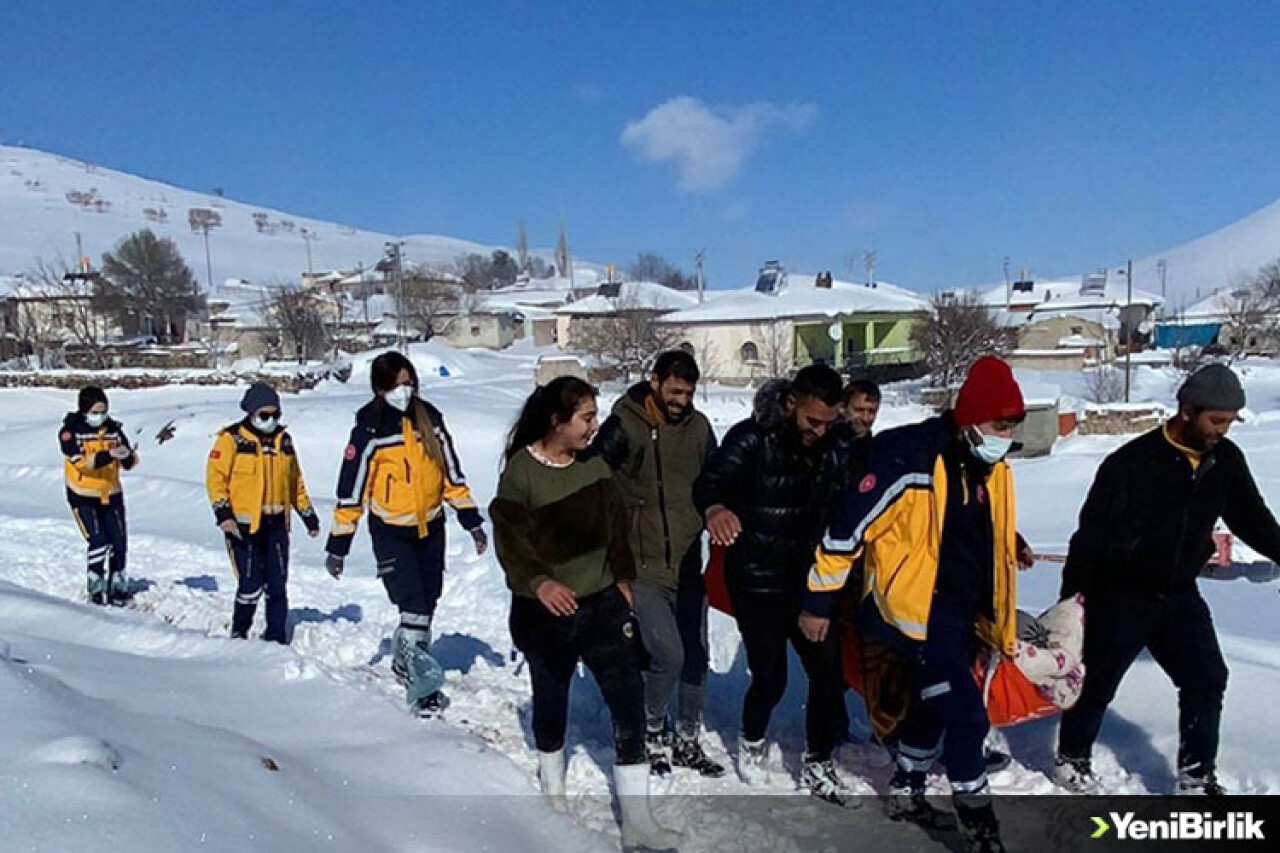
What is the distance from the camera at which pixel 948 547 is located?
3.50 m

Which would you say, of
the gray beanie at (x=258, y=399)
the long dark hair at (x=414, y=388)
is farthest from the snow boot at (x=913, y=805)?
the gray beanie at (x=258, y=399)

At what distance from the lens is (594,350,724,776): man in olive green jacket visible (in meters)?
4.37

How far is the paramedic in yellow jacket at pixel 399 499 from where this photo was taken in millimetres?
5102

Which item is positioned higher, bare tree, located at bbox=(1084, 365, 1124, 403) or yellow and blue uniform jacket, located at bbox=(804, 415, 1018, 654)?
yellow and blue uniform jacket, located at bbox=(804, 415, 1018, 654)

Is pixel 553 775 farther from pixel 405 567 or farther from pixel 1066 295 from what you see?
pixel 1066 295

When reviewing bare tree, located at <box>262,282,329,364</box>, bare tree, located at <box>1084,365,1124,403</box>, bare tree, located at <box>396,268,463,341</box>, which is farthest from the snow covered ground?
bare tree, located at <box>396,268,463,341</box>

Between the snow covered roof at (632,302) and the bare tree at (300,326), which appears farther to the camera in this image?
the snow covered roof at (632,302)

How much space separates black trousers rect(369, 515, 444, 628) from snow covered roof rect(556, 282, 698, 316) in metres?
46.3

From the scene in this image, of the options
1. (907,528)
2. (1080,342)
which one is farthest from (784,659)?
(1080,342)

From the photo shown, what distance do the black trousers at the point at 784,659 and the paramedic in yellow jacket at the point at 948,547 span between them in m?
0.53

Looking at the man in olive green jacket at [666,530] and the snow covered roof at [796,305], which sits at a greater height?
the snow covered roof at [796,305]

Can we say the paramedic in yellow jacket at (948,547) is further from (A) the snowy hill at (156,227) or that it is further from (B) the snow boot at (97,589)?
(A) the snowy hill at (156,227)

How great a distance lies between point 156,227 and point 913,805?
165 m

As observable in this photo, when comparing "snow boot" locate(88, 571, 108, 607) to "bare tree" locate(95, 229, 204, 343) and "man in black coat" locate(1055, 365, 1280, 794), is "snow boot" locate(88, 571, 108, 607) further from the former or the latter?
"bare tree" locate(95, 229, 204, 343)
